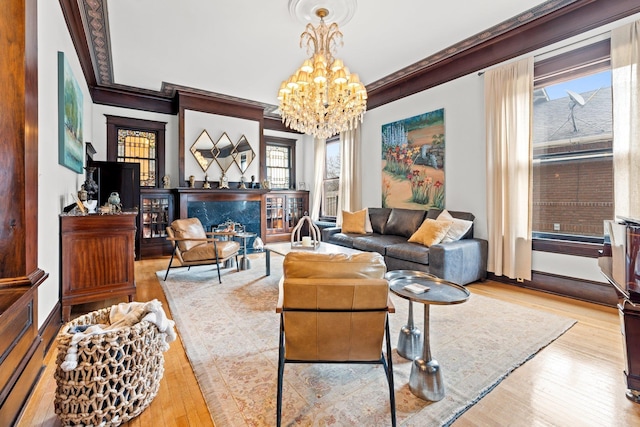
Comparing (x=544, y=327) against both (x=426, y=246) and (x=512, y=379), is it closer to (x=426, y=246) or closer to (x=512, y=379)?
(x=512, y=379)

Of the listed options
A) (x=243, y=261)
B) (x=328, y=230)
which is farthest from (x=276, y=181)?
(x=243, y=261)

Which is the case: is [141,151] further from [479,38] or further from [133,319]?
[479,38]

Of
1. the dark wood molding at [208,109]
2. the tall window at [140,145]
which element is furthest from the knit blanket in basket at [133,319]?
the tall window at [140,145]

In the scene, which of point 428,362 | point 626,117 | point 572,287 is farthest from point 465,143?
point 428,362

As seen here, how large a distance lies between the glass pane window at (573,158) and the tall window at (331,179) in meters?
3.99

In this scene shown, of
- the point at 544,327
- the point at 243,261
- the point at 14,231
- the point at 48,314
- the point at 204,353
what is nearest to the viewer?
the point at 14,231

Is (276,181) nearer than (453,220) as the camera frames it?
No

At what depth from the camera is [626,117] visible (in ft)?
9.23

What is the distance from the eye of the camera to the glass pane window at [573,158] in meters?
3.11

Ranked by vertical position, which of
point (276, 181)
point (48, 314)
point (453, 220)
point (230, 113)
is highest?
point (230, 113)

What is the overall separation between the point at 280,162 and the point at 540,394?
680 cm

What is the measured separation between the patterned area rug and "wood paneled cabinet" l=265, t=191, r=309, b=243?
3.76 meters

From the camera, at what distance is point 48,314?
2.34 meters

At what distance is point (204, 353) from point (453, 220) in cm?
342
